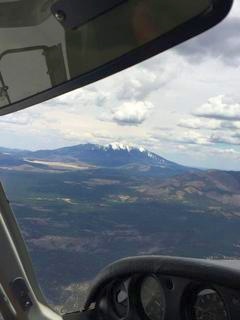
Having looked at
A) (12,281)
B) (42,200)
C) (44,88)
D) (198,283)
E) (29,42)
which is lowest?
(198,283)

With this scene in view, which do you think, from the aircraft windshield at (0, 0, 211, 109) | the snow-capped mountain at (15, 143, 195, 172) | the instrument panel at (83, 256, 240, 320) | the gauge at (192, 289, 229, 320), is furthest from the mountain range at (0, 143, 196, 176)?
the aircraft windshield at (0, 0, 211, 109)

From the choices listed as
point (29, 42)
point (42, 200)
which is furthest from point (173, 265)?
point (29, 42)

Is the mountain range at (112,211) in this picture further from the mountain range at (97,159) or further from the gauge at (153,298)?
the gauge at (153,298)

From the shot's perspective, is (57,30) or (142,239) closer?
(57,30)

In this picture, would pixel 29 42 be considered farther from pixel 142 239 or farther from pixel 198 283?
pixel 142 239

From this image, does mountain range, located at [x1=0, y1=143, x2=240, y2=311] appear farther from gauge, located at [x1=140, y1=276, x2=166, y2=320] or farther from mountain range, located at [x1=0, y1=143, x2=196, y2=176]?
gauge, located at [x1=140, y1=276, x2=166, y2=320]

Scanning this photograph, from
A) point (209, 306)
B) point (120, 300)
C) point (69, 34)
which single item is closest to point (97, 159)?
point (120, 300)
